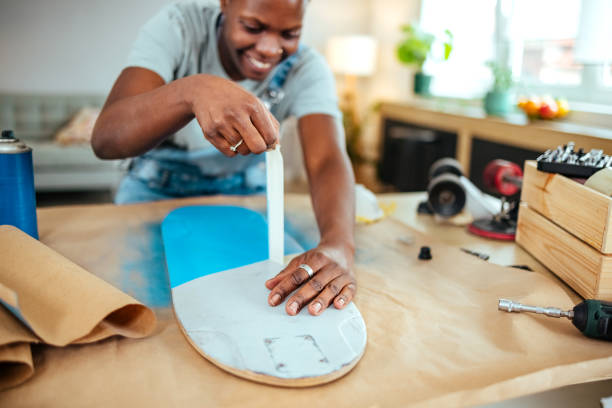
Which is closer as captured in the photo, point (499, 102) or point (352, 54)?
point (499, 102)

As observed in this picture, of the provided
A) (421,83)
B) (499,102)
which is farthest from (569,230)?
(421,83)

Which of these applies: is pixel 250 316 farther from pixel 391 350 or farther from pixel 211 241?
pixel 211 241

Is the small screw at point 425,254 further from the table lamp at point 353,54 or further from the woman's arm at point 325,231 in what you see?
the table lamp at point 353,54

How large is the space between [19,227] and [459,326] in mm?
837

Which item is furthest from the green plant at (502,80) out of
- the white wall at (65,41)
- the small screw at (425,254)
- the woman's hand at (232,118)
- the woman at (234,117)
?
the white wall at (65,41)

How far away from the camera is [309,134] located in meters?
1.29

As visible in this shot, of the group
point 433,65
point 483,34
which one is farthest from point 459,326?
point 433,65

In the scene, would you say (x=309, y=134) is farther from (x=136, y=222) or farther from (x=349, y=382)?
(x=349, y=382)

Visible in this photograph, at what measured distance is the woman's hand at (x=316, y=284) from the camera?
0.73m

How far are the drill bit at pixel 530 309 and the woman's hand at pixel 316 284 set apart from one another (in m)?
0.24

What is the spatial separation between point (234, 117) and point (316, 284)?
305mm

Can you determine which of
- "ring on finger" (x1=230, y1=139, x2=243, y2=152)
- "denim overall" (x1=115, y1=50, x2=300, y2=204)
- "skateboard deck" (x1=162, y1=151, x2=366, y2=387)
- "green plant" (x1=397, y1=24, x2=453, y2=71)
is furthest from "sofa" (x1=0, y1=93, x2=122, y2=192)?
"ring on finger" (x1=230, y1=139, x2=243, y2=152)

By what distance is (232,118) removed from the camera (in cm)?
80

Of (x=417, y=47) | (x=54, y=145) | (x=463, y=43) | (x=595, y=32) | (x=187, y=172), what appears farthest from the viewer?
(x=54, y=145)
